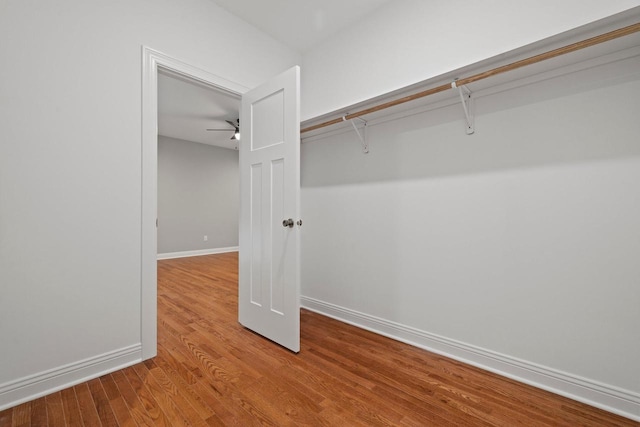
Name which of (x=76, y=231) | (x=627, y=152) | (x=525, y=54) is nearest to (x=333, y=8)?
(x=525, y=54)

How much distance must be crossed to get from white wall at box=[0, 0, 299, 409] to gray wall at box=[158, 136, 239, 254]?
173 inches

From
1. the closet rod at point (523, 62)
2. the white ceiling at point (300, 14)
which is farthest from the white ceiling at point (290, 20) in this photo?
the closet rod at point (523, 62)

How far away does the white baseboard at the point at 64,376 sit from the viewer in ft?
4.47

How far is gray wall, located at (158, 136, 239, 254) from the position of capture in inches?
225

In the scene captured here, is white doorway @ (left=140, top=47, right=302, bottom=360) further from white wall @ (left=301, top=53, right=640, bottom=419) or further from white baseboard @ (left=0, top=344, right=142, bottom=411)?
white wall @ (left=301, top=53, right=640, bottom=419)

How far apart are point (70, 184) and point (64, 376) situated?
1082 millimetres

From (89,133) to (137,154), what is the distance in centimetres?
25

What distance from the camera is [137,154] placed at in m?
1.76

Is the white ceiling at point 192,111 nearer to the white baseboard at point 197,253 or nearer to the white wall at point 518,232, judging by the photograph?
the white wall at point 518,232

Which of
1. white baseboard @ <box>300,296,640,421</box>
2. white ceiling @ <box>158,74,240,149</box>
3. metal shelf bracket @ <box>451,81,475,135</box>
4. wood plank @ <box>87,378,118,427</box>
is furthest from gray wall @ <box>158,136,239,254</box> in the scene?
metal shelf bracket @ <box>451,81,475,135</box>

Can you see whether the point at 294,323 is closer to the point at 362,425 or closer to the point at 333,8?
the point at 362,425

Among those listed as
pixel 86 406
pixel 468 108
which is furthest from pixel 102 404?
pixel 468 108

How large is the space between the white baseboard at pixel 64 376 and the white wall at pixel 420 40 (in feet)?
8.05

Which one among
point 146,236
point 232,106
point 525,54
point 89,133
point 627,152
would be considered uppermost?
point 232,106
